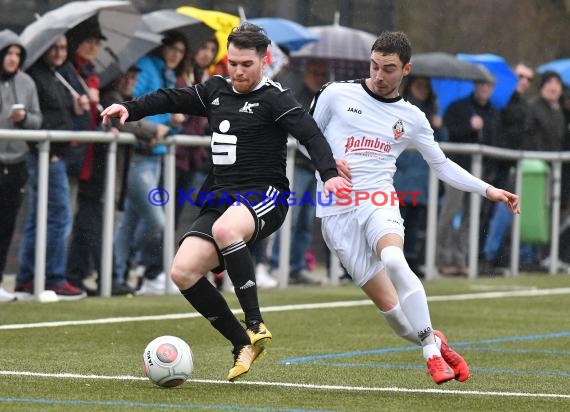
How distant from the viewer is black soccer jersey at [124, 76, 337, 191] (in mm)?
9141

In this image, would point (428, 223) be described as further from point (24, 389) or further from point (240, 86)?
point (24, 389)

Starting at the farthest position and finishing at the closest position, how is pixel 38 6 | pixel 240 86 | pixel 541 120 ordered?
pixel 541 120 → pixel 38 6 → pixel 240 86

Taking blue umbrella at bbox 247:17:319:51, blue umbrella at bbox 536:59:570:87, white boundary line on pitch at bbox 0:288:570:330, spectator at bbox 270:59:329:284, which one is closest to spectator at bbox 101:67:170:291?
white boundary line on pitch at bbox 0:288:570:330

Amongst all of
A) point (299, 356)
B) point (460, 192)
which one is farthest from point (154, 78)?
point (460, 192)

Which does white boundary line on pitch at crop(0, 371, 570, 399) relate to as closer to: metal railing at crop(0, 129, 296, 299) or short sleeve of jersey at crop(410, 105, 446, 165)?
short sleeve of jersey at crop(410, 105, 446, 165)

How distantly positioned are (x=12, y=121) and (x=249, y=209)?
495 centimetres

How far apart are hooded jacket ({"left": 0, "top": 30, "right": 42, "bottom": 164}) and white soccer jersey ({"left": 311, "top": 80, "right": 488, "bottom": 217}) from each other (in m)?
4.21

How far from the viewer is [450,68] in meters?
18.7

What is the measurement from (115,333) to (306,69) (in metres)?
5.89

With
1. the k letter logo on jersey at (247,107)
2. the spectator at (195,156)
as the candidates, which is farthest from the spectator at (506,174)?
the k letter logo on jersey at (247,107)

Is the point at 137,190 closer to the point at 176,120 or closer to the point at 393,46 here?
the point at 176,120

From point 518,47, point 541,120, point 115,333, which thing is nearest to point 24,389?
point 115,333

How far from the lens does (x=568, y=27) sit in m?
29.1

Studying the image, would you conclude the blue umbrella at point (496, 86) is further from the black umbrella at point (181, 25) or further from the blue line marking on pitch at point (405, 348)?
the blue line marking on pitch at point (405, 348)
